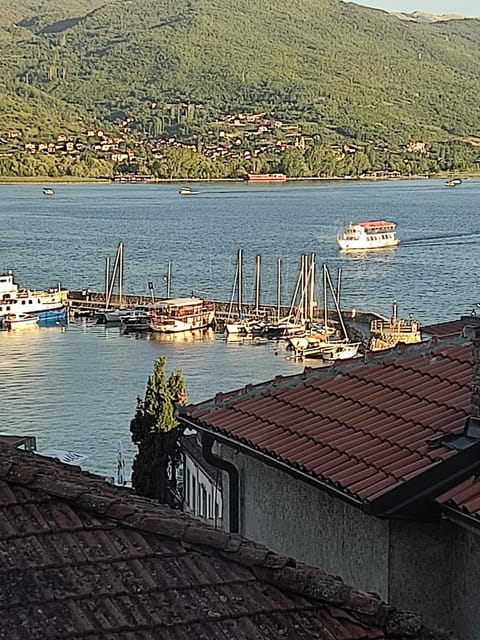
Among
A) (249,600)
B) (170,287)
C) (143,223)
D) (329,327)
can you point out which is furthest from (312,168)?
(249,600)

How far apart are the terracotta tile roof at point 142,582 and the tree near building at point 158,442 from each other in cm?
1266

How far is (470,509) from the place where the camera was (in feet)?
14.4

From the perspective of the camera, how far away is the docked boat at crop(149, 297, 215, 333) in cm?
5456

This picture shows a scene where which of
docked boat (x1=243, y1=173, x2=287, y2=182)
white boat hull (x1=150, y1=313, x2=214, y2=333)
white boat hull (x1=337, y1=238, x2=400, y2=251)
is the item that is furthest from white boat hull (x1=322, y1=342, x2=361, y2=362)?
docked boat (x1=243, y1=173, x2=287, y2=182)

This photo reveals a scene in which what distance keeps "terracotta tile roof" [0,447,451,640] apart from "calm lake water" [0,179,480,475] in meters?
23.6

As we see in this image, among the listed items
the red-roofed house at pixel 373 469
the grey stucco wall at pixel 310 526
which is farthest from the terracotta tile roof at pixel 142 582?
the grey stucco wall at pixel 310 526

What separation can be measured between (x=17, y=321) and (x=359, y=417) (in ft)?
176

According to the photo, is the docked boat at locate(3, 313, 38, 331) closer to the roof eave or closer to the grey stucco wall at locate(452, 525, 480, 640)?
the roof eave

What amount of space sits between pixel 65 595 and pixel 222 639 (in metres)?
0.40

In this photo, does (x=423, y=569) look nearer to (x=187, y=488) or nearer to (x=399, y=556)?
(x=399, y=556)

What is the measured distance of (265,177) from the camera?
631 feet

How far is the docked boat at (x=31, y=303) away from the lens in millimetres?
58969

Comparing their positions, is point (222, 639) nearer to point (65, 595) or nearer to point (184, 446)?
point (65, 595)

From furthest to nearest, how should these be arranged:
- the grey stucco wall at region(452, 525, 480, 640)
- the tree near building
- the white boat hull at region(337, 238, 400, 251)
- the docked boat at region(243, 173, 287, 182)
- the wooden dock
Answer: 1. the docked boat at region(243, 173, 287, 182)
2. the white boat hull at region(337, 238, 400, 251)
3. the wooden dock
4. the tree near building
5. the grey stucco wall at region(452, 525, 480, 640)
